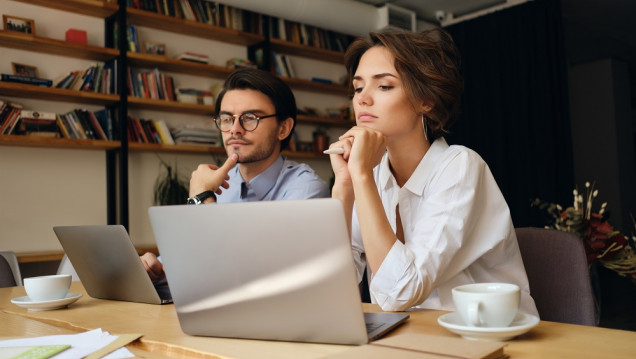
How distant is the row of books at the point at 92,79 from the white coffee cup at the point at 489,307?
11.4ft

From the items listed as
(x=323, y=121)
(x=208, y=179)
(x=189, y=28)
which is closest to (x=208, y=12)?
(x=189, y=28)

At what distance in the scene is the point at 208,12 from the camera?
14.5 ft

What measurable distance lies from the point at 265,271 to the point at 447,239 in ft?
1.55

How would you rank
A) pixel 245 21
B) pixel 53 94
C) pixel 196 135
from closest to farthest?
pixel 53 94 < pixel 196 135 < pixel 245 21

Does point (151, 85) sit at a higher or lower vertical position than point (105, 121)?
higher

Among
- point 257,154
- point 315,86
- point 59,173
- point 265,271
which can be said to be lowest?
point 265,271

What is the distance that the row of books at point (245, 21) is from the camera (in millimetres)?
4207

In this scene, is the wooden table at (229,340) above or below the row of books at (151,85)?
below

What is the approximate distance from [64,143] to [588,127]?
6.51m

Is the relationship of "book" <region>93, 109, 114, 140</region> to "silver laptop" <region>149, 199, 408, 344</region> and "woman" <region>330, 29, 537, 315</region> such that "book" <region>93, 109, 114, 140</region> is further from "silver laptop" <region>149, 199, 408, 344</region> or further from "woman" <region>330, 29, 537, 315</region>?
"silver laptop" <region>149, 199, 408, 344</region>

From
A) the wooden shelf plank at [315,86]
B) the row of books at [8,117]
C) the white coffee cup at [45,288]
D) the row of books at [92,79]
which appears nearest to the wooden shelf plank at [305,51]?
the wooden shelf plank at [315,86]

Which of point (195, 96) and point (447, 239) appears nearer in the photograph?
point (447, 239)

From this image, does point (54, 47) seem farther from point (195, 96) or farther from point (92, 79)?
point (195, 96)

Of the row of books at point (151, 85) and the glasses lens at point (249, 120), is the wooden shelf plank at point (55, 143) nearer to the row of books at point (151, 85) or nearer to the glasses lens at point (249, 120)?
the row of books at point (151, 85)
